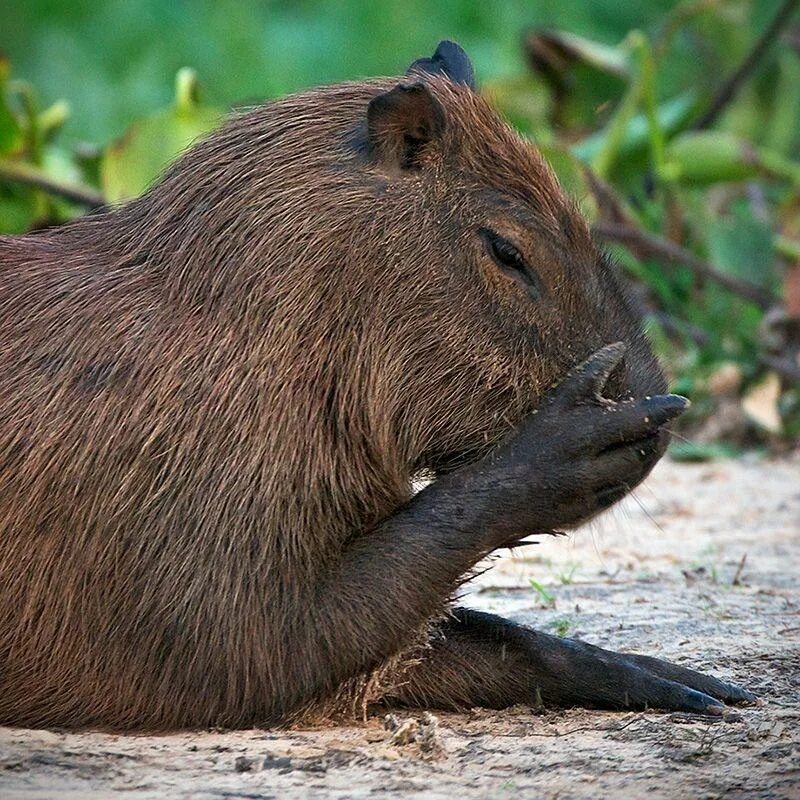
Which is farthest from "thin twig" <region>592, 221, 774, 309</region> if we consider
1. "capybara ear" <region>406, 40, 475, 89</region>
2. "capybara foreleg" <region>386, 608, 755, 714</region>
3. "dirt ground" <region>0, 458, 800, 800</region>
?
"capybara foreleg" <region>386, 608, 755, 714</region>

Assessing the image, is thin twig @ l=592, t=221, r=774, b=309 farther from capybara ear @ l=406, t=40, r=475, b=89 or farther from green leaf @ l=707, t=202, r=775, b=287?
capybara ear @ l=406, t=40, r=475, b=89

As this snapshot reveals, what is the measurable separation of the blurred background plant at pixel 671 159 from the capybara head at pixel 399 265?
6.18ft

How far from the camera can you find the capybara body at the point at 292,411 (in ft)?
9.78

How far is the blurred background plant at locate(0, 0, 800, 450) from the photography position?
23.3 feet

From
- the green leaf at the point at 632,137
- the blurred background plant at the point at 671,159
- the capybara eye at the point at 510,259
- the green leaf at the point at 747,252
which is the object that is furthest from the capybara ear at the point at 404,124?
the green leaf at the point at 747,252

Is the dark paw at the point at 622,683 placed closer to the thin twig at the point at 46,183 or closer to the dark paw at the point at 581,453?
the dark paw at the point at 581,453

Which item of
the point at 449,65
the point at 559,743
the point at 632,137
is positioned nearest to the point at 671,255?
the point at 632,137

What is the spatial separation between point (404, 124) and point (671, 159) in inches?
185

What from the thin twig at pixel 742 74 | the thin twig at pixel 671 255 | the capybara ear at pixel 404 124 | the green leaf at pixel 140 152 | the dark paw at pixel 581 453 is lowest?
the dark paw at pixel 581 453

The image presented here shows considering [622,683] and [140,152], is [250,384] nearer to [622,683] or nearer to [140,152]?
[622,683]

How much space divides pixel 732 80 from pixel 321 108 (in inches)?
225

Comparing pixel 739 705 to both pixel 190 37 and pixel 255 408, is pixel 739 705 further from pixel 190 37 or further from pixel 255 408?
pixel 190 37

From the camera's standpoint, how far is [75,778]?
258 cm

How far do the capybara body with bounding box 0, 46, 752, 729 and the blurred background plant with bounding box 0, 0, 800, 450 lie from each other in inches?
76.2
